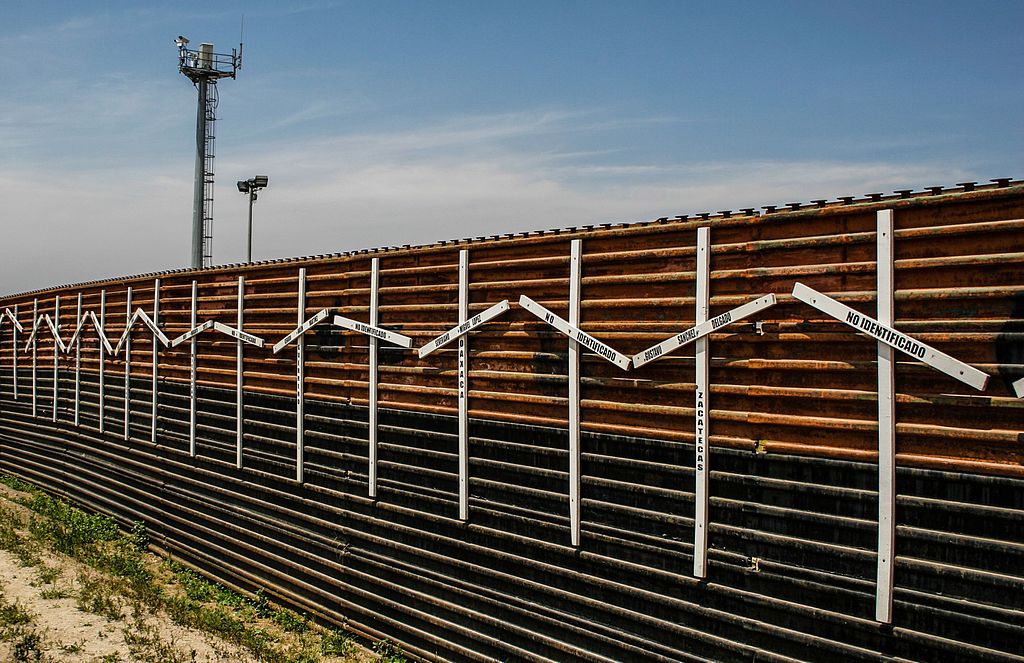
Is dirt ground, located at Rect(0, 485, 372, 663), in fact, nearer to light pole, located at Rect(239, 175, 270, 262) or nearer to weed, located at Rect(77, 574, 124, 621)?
weed, located at Rect(77, 574, 124, 621)

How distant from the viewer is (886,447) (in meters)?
5.55

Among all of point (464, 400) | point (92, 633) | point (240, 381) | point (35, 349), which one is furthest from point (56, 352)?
point (464, 400)

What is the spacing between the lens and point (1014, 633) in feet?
16.7

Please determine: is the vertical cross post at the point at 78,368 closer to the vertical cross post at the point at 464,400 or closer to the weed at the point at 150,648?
the weed at the point at 150,648

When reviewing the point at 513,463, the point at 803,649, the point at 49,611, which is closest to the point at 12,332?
the point at 49,611

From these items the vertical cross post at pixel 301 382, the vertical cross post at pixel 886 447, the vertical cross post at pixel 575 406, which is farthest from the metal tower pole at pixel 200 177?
the vertical cross post at pixel 886 447

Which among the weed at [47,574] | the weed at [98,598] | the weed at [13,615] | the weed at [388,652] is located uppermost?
the weed at [13,615]

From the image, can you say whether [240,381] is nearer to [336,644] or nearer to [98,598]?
[98,598]

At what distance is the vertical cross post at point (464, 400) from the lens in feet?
27.8

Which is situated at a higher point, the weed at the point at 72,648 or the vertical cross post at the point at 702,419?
the vertical cross post at the point at 702,419

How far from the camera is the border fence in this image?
5.34 meters

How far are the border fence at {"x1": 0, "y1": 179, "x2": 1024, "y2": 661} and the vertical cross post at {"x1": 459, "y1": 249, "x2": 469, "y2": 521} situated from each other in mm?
34

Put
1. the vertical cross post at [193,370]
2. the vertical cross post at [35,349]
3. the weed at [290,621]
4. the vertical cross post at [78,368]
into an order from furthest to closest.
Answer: the vertical cross post at [35,349], the vertical cross post at [78,368], the vertical cross post at [193,370], the weed at [290,621]

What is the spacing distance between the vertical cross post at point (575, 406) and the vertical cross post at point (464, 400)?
1.49 meters
